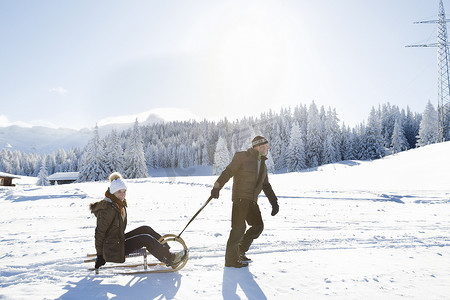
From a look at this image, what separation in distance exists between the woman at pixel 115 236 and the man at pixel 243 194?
1077 mm

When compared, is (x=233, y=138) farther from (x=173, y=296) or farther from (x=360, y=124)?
(x=173, y=296)

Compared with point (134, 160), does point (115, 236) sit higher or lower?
lower

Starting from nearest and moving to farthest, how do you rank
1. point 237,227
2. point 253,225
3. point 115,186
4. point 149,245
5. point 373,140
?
point 115,186, point 149,245, point 237,227, point 253,225, point 373,140

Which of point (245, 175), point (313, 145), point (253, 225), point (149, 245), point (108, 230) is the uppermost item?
point (313, 145)

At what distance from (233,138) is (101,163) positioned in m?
81.7

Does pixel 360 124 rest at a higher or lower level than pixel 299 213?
higher

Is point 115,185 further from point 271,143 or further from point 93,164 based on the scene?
point 271,143

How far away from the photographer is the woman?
14.4 ft

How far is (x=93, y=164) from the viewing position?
4753 centimetres

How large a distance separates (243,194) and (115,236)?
2310 mm

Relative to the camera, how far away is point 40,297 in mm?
3902

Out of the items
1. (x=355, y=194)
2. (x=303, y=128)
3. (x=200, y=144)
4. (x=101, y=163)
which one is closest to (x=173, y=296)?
(x=355, y=194)

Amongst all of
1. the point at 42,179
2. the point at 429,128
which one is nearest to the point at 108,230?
the point at 429,128

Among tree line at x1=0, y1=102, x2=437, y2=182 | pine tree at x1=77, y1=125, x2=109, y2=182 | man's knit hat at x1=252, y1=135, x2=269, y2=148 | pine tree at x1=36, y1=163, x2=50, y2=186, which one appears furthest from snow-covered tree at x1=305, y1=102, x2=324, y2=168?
man's knit hat at x1=252, y1=135, x2=269, y2=148
